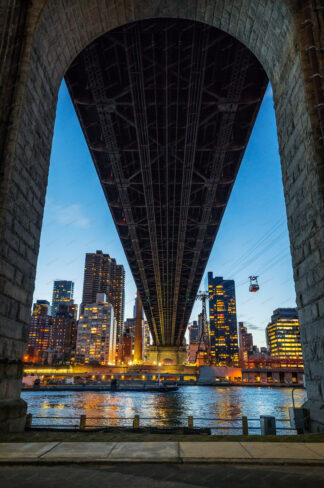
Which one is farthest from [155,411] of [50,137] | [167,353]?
[167,353]

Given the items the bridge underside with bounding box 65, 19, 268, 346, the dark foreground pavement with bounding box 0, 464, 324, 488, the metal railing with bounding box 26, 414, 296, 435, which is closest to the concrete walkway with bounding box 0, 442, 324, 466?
the dark foreground pavement with bounding box 0, 464, 324, 488

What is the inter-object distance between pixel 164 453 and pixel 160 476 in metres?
1.08

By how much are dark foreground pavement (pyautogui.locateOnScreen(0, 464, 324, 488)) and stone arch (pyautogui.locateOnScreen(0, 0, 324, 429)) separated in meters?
3.97

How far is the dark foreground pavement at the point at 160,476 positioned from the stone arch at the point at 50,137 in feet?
13.0

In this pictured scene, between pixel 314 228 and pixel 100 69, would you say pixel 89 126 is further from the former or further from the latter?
pixel 314 228

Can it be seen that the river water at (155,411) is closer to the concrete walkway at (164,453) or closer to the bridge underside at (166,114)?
the concrete walkway at (164,453)

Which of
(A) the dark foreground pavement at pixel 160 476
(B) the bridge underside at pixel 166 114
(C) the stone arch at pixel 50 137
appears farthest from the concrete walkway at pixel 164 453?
(B) the bridge underside at pixel 166 114

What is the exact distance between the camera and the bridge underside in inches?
690

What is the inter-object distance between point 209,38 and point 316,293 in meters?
14.2

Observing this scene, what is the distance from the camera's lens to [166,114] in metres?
22.7

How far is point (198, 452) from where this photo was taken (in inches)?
221

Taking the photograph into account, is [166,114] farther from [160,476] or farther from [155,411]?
[155,411]

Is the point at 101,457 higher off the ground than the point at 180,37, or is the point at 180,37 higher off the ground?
the point at 180,37

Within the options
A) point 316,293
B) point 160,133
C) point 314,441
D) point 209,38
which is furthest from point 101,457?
point 160,133
